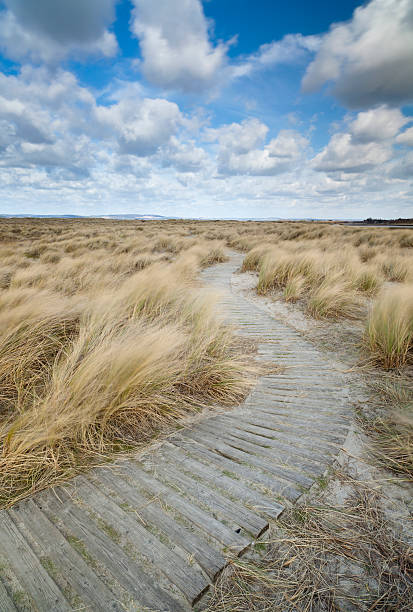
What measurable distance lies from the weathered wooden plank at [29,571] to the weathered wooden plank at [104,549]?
Result: 0.14 metres

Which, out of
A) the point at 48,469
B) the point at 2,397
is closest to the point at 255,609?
the point at 48,469

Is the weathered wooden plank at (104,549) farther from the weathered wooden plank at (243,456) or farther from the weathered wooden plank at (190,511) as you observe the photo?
the weathered wooden plank at (243,456)

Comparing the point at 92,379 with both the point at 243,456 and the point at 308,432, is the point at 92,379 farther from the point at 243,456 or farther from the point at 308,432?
the point at 308,432

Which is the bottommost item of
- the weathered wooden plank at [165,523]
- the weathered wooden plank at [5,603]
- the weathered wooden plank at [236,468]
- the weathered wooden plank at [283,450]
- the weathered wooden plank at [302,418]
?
the weathered wooden plank at [302,418]

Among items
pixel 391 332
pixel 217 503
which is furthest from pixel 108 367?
pixel 391 332

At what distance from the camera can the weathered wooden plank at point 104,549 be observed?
1096 mm

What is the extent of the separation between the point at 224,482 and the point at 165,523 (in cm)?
41

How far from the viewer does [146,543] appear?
1288mm

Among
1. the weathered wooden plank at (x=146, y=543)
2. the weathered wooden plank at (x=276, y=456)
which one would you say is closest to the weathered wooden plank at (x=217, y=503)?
the weathered wooden plank at (x=146, y=543)

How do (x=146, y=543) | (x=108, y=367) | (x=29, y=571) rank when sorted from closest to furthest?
(x=29, y=571) < (x=146, y=543) < (x=108, y=367)

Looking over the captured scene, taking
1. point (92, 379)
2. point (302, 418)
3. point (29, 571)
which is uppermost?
point (92, 379)

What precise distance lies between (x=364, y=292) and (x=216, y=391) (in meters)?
4.72

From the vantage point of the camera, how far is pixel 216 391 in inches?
104

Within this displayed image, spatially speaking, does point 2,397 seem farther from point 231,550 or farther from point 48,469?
point 231,550
